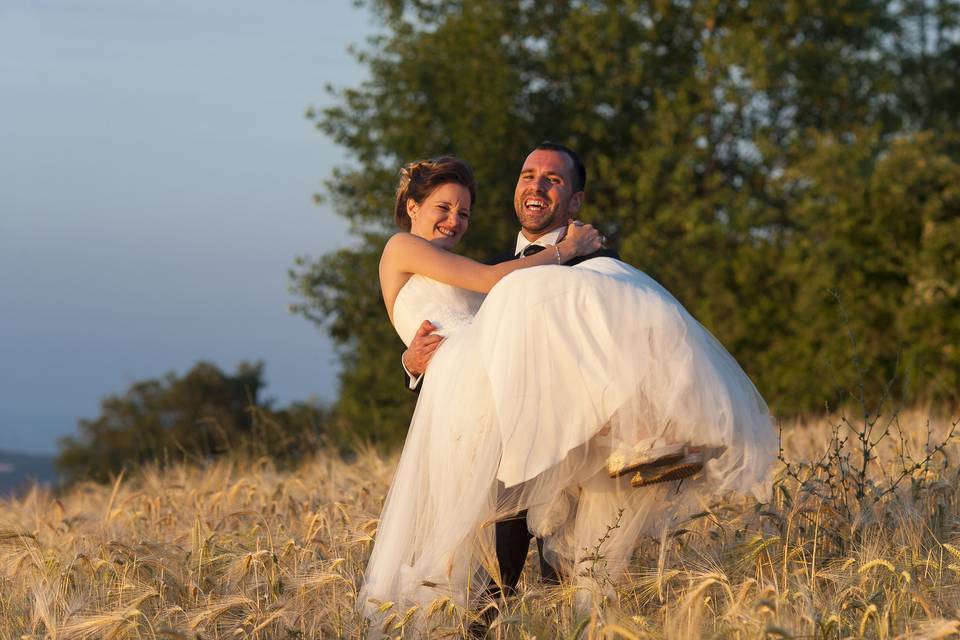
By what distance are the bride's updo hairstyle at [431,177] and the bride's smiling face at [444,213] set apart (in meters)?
0.03

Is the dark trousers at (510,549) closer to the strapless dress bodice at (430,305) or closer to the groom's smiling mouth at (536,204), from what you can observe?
the strapless dress bodice at (430,305)

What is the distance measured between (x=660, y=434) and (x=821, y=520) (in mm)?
1660

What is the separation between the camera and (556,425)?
4281 mm

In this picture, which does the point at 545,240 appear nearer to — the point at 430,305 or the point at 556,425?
the point at 430,305

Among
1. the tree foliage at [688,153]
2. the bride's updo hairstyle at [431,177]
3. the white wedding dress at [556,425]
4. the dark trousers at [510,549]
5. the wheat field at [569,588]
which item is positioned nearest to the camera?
the wheat field at [569,588]

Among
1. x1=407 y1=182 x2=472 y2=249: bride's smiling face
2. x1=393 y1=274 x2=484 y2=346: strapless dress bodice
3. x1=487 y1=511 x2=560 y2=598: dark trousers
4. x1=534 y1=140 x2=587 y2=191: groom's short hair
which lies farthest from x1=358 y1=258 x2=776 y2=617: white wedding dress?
x1=407 y1=182 x2=472 y2=249: bride's smiling face

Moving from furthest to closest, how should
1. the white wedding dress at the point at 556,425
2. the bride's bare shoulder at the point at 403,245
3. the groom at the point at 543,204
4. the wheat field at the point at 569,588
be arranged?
the bride's bare shoulder at the point at 403,245 → the groom at the point at 543,204 → the white wedding dress at the point at 556,425 → the wheat field at the point at 569,588

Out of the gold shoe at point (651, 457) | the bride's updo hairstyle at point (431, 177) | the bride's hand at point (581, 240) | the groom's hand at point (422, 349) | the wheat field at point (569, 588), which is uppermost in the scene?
the bride's updo hairstyle at point (431, 177)

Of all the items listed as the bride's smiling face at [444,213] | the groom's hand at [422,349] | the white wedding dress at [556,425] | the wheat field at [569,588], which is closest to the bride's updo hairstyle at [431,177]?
the bride's smiling face at [444,213]

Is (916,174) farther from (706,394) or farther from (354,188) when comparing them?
(706,394)

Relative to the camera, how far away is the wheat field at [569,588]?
3.95 metres

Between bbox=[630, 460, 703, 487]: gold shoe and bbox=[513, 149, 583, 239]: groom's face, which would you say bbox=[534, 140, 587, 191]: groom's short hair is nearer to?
bbox=[513, 149, 583, 239]: groom's face

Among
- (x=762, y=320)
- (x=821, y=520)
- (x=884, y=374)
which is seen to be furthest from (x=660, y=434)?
(x=762, y=320)

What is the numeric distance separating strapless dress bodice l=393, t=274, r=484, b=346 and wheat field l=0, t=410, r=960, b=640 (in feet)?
3.29
